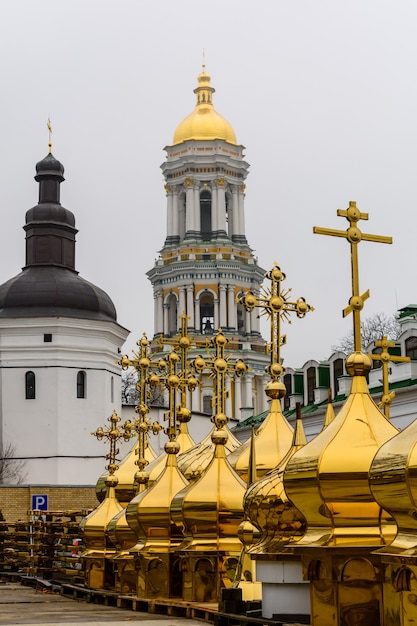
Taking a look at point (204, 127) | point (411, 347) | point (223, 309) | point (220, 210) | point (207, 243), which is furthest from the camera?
point (204, 127)

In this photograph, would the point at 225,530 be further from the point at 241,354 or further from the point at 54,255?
the point at 241,354

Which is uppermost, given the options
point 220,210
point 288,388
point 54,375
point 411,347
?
point 220,210

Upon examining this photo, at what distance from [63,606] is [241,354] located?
139 feet

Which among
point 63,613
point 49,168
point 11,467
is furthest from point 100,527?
point 49,168

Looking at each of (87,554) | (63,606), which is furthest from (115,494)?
(63,606)

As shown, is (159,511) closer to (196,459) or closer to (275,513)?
(196,459)

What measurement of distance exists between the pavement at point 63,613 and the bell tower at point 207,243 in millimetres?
41272

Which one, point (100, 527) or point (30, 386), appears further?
point (30, 386)

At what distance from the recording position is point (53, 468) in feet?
148

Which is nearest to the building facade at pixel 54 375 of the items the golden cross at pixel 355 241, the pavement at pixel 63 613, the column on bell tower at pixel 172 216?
the column on bell tower at pixel 172 216

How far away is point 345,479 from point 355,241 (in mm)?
2278

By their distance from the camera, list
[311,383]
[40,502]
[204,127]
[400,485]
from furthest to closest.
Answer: [204,127]
[40,502]
[311,383]
[400,485]

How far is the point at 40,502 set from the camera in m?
37.5

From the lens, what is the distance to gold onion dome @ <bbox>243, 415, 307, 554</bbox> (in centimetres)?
1306
